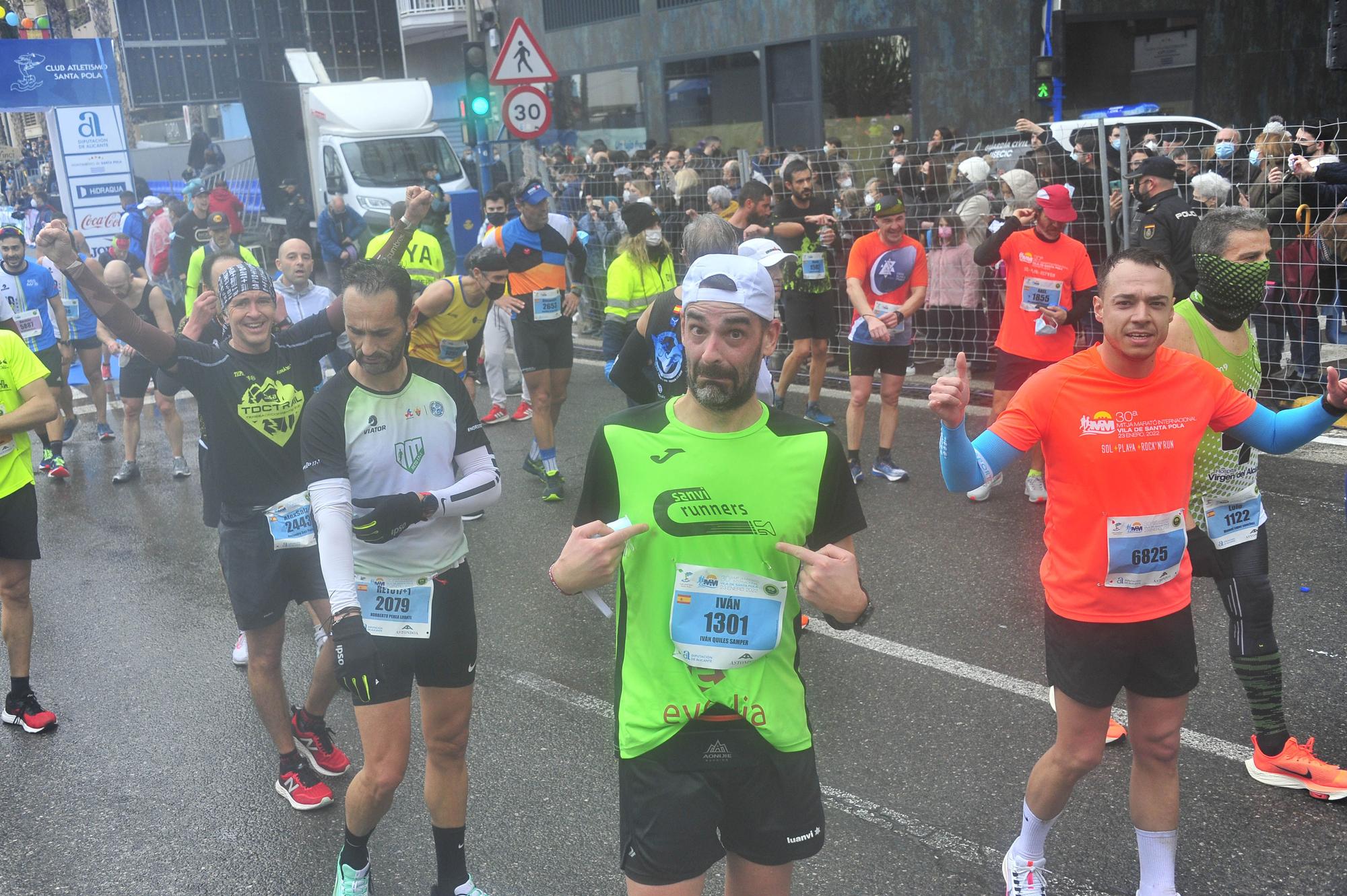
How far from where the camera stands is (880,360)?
838cm

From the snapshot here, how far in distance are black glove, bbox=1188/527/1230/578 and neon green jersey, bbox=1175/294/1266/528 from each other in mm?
46

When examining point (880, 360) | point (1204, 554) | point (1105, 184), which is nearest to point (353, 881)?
point (1204, 554)

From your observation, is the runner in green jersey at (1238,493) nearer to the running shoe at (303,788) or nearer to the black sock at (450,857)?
the black sock at (450,857)

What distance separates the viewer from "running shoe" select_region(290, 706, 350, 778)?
4.89 meters

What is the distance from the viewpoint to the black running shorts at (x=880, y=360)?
8.34 meters

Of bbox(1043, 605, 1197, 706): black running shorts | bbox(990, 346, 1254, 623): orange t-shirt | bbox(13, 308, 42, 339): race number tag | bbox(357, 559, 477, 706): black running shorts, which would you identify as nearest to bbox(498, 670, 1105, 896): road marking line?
bbox(1043, 605, 1197, 706): black running shorts

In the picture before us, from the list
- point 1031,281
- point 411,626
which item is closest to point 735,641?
point 411,626

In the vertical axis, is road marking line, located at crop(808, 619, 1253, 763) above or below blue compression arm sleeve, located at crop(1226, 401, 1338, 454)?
below

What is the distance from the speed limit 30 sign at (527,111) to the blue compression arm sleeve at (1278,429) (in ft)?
36.5

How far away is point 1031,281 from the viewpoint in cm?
745

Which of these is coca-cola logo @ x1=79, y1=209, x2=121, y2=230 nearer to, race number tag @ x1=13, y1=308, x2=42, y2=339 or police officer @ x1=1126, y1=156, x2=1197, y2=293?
race number tag @ x1=13, y1=308, x2=42, y2=339

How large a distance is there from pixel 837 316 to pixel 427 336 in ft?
16.3

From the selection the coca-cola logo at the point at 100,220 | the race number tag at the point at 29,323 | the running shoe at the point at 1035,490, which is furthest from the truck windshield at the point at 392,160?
the running shoe at the point at 1035,490

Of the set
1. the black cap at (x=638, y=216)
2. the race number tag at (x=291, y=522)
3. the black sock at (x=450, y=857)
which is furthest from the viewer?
the black cap at (x=638, y=216)
